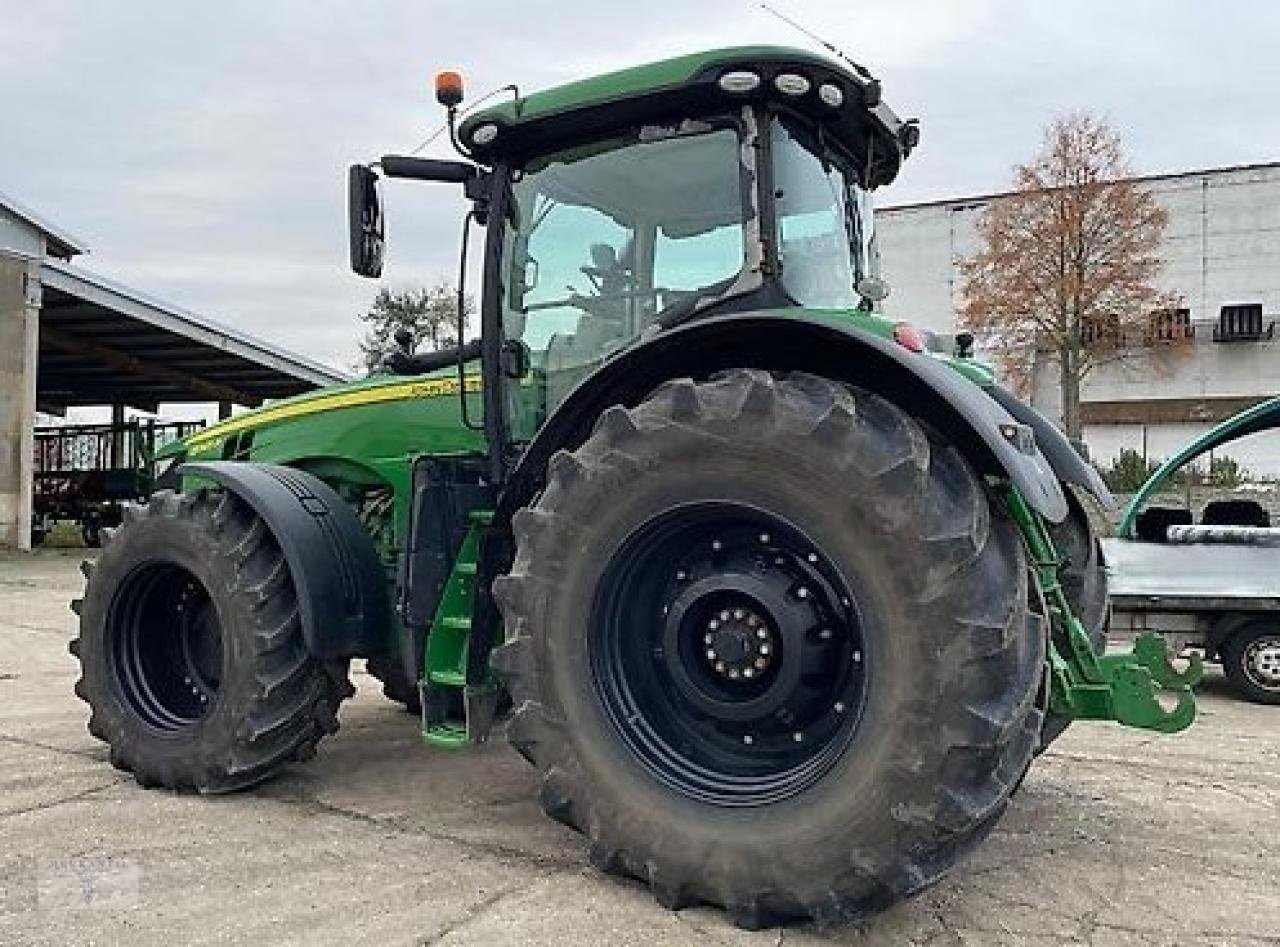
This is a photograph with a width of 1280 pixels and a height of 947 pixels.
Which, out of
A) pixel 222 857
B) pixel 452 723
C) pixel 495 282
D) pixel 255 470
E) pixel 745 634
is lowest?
pixel 222 857

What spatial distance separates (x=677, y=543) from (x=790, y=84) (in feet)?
4.76

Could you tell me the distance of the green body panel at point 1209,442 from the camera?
7.93 m

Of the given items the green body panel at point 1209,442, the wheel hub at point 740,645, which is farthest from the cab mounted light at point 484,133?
the green body panel at point 1209,442

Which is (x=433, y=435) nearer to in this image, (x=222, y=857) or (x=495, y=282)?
(x=495, y=282)

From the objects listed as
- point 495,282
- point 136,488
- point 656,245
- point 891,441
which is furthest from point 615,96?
point 136,488

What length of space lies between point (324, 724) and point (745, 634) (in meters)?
1.94

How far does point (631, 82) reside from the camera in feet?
13.2

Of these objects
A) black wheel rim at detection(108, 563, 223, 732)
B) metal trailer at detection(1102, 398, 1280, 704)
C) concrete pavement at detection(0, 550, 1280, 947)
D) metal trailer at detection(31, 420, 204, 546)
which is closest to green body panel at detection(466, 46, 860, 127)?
black wheel rim at detection(108, 563, 223, 732)

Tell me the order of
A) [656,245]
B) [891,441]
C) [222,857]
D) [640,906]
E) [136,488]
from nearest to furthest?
[891,441] → [640,906] → [222,857] → [656,245] → [136,488]

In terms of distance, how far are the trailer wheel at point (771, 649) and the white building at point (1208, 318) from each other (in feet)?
108

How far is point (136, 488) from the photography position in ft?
80.6

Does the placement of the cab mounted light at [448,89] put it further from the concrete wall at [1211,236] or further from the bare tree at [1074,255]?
the concrete wall at [1211,236]

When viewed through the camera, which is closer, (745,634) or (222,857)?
(745,634)

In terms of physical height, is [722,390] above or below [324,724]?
above
